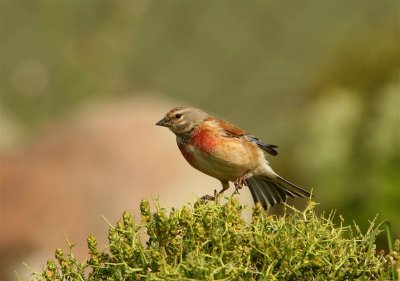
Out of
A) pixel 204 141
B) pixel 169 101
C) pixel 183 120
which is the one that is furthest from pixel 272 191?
pixel 169 101

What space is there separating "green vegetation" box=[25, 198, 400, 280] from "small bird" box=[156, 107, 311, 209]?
6.91ft

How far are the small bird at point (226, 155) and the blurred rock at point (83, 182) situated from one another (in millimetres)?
2433

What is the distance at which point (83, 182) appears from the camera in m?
9.23

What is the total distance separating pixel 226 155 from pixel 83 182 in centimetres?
360

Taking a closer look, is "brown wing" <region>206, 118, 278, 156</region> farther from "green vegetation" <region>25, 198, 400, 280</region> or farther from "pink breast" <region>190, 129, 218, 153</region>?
"green vegetation" <region>25, 198, 400, 280</region>

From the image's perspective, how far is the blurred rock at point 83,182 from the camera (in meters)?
8.85

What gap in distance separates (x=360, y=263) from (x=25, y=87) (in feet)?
30.0

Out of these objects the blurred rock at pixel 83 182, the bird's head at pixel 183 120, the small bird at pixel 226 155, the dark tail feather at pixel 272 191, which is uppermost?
the bird's head at pixel 183 120

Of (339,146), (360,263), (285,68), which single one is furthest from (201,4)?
(360,263)

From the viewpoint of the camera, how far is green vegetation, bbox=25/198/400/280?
11.2 feet

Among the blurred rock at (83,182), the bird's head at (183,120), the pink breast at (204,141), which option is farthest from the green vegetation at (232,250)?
the blurred rock at (83,182)

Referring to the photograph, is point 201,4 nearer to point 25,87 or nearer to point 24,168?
point 25,87

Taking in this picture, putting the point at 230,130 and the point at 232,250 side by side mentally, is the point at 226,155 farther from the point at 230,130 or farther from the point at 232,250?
the point at 232,250

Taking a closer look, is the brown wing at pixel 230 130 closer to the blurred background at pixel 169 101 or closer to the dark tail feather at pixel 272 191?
the dark tail feather at pixel 272 191
